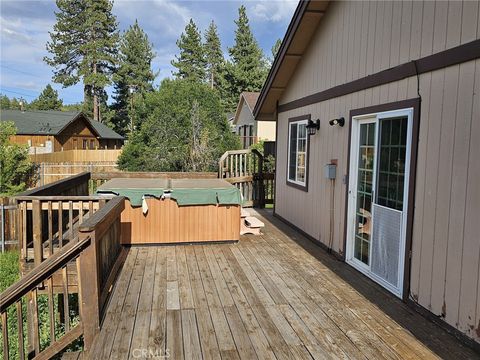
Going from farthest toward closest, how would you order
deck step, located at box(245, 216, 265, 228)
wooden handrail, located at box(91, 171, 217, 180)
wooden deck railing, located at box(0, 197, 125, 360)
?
1. wooden handrail, located at box(91, 171, 217, 180)
2. deck step, located at box(245, 216, 265, 228)
3. wooden deck railing, located at box(0, 197, 125, 360)

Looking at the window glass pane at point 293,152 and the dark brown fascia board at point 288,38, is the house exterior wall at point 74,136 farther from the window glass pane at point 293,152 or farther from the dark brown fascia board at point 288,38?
the window glass pane at point 293,152

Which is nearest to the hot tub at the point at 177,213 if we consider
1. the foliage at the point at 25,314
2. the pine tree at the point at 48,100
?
the foliage at the point at 25,314

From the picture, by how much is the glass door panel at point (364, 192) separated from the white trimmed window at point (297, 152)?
1834 mm

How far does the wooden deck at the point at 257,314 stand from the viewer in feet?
9.55

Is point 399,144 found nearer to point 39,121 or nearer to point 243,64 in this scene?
point 39,121

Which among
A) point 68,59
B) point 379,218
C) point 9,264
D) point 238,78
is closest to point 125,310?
point 379,218

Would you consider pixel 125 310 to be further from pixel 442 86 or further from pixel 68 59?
pixel 68 59

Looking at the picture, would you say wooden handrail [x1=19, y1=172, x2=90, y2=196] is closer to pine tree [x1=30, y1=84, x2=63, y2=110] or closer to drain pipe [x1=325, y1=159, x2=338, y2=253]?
drain pipe [x1=325, y1=159, x2=338, y2=253]

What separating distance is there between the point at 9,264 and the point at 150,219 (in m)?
3.72

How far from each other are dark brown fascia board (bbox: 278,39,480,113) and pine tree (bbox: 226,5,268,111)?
84.9ft

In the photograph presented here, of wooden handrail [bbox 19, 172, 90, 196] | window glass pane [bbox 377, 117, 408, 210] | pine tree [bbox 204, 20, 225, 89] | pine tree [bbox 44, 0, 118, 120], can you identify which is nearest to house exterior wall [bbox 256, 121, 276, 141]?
pine tree [bbox 204, 20, 225, 89]

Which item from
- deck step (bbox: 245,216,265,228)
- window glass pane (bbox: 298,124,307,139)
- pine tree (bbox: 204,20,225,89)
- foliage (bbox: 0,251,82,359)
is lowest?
foliage (bbox: 0,251,82,359)

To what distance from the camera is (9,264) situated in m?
7.54

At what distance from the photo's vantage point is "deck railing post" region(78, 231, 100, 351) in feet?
10.2
